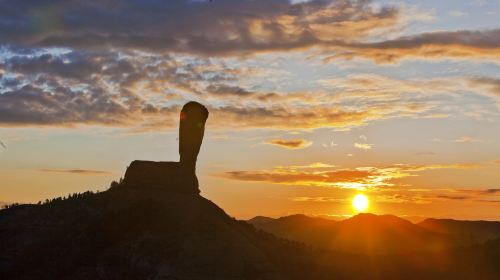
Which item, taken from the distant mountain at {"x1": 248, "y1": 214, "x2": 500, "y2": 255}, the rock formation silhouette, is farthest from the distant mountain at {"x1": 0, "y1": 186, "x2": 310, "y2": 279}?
the distant mountain at {"x1": 248, "y1": 214, "x2": 500, "y2": 255}

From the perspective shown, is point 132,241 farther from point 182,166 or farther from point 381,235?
point 381,235

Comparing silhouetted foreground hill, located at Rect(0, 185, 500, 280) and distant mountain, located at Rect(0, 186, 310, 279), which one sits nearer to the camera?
distant mountain, located at Rect(0, 186, 310, 279)

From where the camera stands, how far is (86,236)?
4566cm

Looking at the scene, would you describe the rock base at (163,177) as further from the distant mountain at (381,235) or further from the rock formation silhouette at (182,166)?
the distant mountain at (381,235)

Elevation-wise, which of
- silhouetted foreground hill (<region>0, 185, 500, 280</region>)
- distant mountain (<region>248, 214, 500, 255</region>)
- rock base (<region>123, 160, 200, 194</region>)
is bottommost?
distant mountain (<region>248, 214, 500, 255</region>)

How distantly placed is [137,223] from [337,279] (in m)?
16.4

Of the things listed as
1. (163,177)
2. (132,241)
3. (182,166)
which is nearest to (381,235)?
(182,166)

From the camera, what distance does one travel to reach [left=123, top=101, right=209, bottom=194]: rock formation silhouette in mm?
50531

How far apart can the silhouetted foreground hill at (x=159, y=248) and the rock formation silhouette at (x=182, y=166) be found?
0.76 metres

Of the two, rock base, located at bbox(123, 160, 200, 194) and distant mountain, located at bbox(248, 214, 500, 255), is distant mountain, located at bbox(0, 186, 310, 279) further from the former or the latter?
distant mountain, located at bbox(248, 214, 500, 255)

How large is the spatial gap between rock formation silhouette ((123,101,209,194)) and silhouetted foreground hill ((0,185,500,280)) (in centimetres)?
76

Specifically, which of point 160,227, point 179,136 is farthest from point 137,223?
point 179,136

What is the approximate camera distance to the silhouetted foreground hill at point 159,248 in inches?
1609

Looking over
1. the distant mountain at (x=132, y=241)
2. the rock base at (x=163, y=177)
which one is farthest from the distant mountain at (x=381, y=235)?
the distant mountain at (x=132, y=241)
